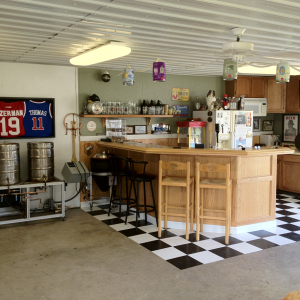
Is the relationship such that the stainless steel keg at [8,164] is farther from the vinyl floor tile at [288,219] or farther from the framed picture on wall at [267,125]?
the framed picture on wall at [267,125]

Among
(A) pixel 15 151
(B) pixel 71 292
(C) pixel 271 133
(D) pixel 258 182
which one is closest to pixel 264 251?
(D) pixel 258 182

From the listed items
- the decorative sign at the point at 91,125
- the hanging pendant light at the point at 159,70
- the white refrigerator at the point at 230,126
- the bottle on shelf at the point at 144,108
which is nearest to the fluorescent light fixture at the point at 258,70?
the white refrigerator at the point at 230,126

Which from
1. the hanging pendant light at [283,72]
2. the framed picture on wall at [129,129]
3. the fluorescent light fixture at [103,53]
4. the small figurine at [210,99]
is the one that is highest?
the fluorescent light fixture at [103,53]

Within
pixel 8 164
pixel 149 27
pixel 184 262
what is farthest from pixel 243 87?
pixel 8 164

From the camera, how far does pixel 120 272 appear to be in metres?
4.00

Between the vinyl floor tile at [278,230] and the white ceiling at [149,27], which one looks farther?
the vinyl floor tile at [278,230]

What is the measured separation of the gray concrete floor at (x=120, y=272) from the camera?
139 inches

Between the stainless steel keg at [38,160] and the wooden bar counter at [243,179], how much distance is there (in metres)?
1.65

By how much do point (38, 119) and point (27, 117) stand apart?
7.5 inches

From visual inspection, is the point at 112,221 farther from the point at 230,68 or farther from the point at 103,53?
the point at 230,68

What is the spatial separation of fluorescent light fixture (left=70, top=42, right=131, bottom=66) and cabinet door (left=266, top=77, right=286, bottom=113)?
187 inches

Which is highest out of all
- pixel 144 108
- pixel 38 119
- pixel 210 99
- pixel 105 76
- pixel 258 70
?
pixel 258 70

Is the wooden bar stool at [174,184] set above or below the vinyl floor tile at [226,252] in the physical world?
above

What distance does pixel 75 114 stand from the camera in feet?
22.5
